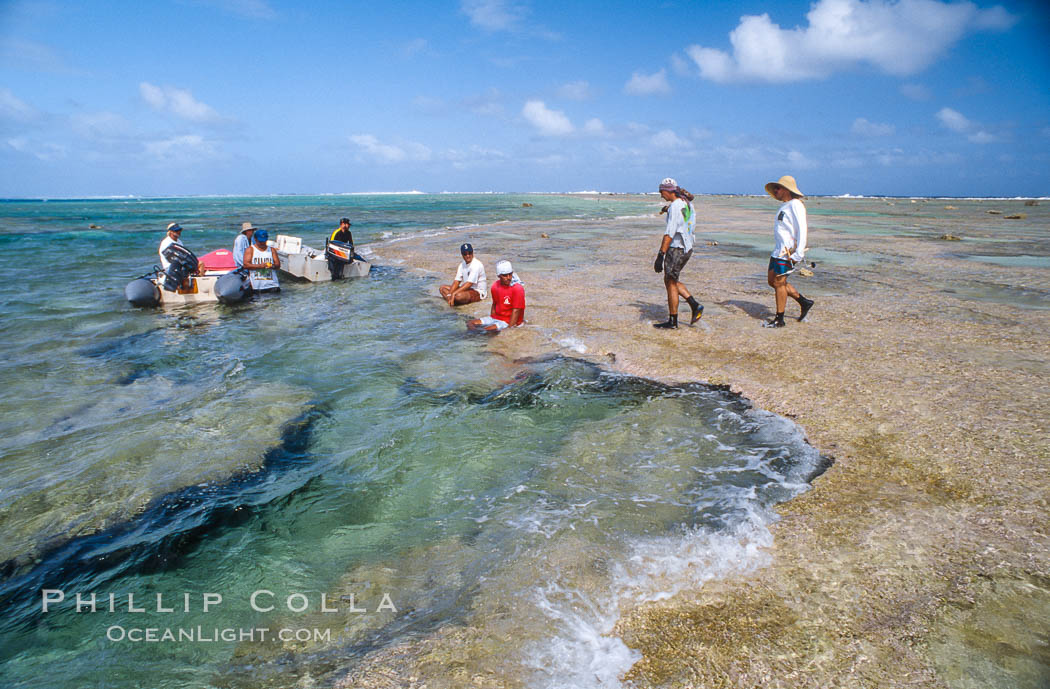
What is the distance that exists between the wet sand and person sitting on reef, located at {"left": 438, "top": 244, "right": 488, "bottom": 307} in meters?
1.75

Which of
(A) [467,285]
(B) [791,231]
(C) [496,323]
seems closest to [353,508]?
(C) [496,323]

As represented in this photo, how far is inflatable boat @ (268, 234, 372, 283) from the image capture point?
1516 centimetres

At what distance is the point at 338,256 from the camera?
49.8 feet

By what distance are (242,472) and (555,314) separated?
6.47 meters

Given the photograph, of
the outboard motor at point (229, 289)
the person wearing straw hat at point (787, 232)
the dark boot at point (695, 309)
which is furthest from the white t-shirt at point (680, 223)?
the outboard motor at point (229, 289)

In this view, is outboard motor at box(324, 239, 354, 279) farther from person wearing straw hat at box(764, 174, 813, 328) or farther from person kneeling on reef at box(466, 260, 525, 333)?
person wearing straw hat at box(764, 174, 813, 328)

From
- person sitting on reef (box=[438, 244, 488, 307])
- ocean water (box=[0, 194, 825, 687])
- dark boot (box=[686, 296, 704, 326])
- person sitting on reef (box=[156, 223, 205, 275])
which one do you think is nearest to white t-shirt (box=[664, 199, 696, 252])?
dark boot (box=[686, 296, 704, 326])

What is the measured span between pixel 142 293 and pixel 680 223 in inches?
460

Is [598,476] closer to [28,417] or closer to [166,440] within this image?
[166,440]

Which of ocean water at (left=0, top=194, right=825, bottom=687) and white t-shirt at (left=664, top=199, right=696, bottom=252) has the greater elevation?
white t-shirt at (left=664, top=199, right=696, bottom=252)

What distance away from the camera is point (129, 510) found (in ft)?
14.3

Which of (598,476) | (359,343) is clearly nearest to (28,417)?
(359,343)

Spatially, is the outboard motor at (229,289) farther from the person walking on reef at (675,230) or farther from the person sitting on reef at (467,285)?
the person walking on reef at (675,230)

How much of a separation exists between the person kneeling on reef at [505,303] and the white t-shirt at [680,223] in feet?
8.69
